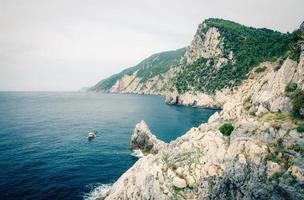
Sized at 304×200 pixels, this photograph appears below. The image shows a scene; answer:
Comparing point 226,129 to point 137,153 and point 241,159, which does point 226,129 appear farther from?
point 137,153

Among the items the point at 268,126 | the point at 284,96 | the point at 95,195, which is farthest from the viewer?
the point at 95,195

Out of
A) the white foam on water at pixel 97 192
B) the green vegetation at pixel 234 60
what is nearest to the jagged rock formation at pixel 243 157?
the white foam on water at pixel 97 192

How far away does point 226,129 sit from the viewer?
126 ft

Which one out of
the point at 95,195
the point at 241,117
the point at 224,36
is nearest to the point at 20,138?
the point at 95,195

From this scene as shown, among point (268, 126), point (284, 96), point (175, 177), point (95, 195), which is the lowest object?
point (95, 195)

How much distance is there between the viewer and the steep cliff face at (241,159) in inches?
1152

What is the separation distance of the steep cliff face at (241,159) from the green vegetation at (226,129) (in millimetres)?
446

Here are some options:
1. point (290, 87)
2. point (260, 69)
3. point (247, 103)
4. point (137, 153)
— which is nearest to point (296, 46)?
point (290, 87)

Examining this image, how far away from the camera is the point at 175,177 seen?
3541 cm

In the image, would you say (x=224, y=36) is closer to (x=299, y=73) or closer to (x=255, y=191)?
(x=299, y=73)

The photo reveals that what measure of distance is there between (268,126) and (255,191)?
9.08m

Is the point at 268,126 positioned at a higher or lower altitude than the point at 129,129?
higher

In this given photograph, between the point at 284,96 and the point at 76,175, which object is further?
the point at 76,175

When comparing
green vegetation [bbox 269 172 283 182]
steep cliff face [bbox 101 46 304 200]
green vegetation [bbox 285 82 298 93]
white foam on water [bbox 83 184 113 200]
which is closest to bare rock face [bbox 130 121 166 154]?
white foam on water [bbox 83 184 113 200]
